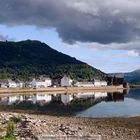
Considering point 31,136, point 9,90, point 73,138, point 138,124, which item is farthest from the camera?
point 9,90

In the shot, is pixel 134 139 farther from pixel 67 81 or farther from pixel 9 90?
pixel 67 81

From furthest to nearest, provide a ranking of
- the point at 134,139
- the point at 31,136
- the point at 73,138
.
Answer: the point at 134,139 → the point at 31,136 → the point at 73,138

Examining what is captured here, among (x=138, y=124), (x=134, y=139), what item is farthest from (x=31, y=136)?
(x=138, y=124)

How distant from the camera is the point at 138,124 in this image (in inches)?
Result: 1993

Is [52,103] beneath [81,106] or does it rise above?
above

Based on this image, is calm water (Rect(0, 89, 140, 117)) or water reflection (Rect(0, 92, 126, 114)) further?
water reflection (Rect(0, 92, 126, 114))

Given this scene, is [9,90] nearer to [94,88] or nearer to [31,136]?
[94,88]

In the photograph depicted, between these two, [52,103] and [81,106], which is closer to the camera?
[81,106]

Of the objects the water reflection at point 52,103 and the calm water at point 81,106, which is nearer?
the calm water at point 81,106

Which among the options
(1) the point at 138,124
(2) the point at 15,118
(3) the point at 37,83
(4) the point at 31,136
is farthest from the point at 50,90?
(4) the point at 31,136

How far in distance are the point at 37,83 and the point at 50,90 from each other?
31.5 m

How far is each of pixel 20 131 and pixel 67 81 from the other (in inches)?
6547

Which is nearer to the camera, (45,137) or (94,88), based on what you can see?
(45,137)

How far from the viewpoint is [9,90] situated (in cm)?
14612
